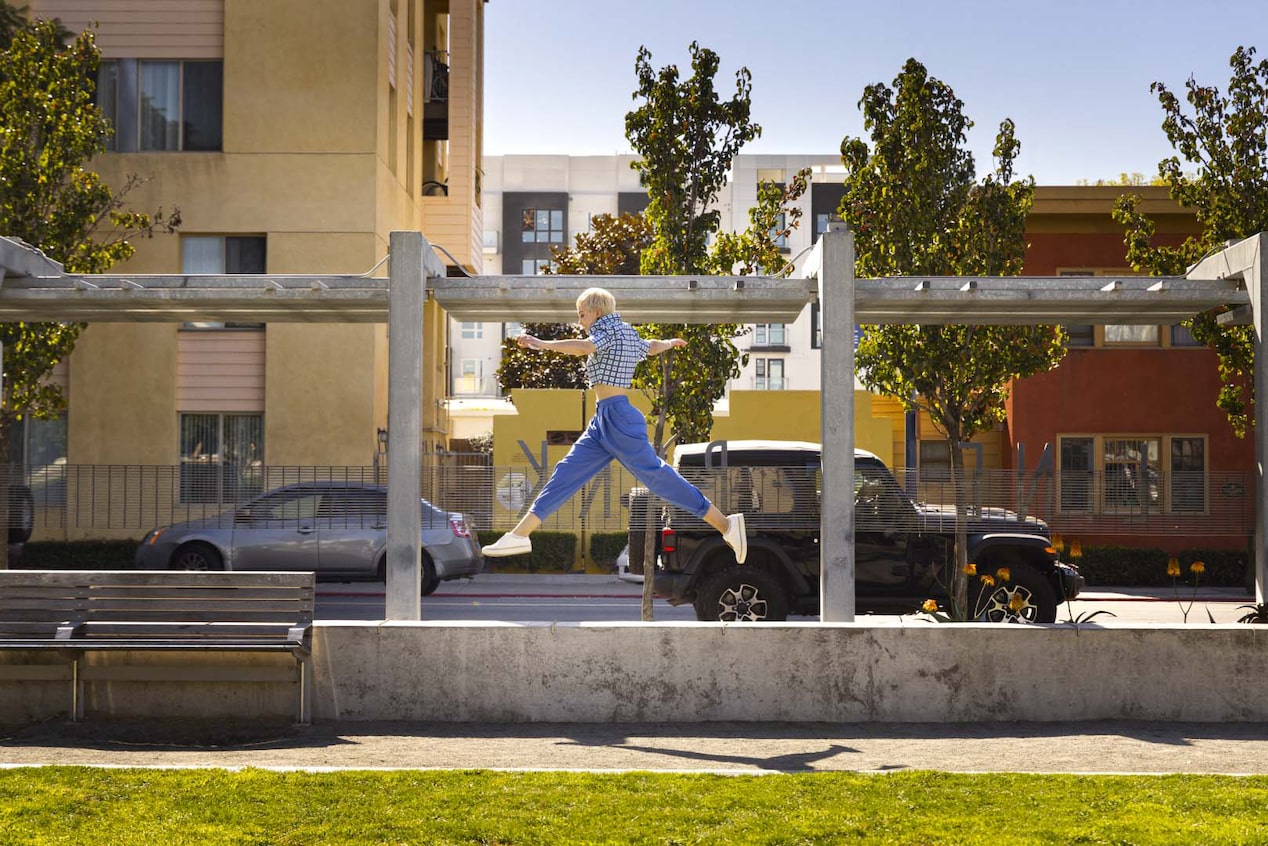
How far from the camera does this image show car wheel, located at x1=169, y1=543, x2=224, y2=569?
60.2ft

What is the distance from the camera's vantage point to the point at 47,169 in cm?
1997

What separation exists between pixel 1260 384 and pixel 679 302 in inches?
174

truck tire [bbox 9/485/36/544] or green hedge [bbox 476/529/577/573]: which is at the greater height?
truck tire [bbox 9/485/36/544]

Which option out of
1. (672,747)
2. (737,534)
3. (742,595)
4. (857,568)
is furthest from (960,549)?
(672,747)

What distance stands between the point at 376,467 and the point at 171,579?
9.11ft

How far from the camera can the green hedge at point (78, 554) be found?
16.2 metres

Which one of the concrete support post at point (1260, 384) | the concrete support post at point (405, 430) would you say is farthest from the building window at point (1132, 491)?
the concrete support post at point (405, 430)

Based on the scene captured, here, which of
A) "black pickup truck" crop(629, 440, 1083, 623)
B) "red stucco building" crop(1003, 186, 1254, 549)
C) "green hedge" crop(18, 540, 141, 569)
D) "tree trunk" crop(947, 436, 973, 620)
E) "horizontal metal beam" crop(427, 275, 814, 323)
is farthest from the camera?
"red stucco building" crop(1003, 186, 1254, 549)

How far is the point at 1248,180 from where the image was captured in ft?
65.9

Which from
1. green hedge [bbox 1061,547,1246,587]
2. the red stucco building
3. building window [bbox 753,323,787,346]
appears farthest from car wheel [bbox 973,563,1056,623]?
building window [bbox 753,323,787,346]

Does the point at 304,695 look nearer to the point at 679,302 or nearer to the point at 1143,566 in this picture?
the point at 679,302

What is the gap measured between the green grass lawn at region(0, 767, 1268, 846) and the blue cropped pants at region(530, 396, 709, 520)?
1938 millimetres

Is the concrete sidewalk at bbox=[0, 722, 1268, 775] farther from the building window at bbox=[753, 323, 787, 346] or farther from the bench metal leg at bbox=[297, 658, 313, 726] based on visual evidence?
the building window at bbox=[753, 323, 787, 346]

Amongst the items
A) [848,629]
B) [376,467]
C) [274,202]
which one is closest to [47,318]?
[376,467]
